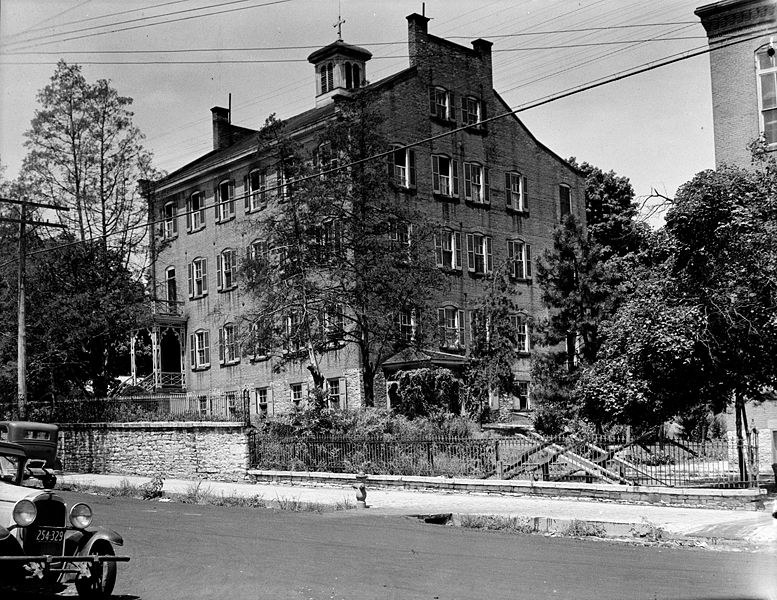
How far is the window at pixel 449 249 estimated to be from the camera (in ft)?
146

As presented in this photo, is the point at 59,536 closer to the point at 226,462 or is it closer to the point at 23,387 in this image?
the point at 226,462

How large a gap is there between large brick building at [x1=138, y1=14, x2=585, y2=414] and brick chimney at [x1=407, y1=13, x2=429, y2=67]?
6 centimetres

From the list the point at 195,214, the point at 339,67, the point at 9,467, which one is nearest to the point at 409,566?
the point at 9,467

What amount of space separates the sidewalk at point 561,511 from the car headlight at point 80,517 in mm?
8973

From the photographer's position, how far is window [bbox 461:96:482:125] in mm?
47250

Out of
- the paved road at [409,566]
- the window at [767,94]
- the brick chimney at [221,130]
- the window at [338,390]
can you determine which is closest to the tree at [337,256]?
the window at [338,390]

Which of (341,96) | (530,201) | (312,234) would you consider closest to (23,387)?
(312,234)

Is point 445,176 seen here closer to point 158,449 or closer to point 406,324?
point 406,324

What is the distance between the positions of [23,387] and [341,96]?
51.7ft

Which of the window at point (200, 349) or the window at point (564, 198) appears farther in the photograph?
the window at point (564, 198)

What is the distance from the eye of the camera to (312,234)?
34188 millimetres

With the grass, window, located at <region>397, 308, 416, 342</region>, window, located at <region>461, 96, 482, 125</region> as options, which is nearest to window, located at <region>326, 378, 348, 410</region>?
window, located at <region>397, 308, 416, 342</region>

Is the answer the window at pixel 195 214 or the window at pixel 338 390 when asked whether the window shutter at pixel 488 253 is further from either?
the window at pixel 195 214

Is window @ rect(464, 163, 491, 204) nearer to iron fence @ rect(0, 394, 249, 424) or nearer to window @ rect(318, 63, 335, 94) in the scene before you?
window @ rect(318, 63, 335, 94)
